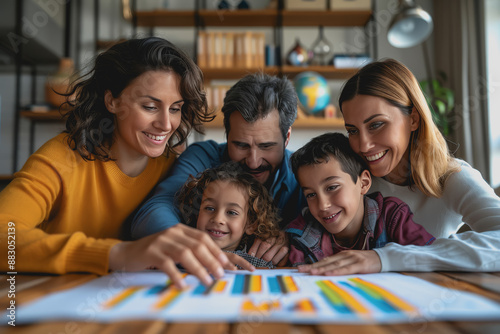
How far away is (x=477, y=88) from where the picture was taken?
10.4ft

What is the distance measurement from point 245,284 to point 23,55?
3.55 meters

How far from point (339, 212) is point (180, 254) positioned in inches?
24.5

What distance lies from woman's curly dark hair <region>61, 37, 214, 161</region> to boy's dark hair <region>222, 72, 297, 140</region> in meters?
0.15

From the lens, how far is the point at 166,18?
362 centimetres

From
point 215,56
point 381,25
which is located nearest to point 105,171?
point 215,56

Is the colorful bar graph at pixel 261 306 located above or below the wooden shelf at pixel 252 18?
below

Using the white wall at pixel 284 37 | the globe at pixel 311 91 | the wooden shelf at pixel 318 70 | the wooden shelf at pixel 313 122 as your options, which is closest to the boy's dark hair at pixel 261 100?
the globe at pixel 311 91

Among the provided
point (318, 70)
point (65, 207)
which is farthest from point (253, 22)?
point (65, 207)

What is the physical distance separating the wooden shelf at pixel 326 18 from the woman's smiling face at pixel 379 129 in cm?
270

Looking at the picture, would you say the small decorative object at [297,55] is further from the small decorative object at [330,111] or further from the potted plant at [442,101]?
the potted plant at [442,101]

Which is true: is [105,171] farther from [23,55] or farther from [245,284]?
[23,55]

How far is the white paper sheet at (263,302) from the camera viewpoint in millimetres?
438

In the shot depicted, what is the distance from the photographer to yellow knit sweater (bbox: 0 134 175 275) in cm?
67

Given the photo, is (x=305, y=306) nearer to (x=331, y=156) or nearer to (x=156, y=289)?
(x=156, y=289)
